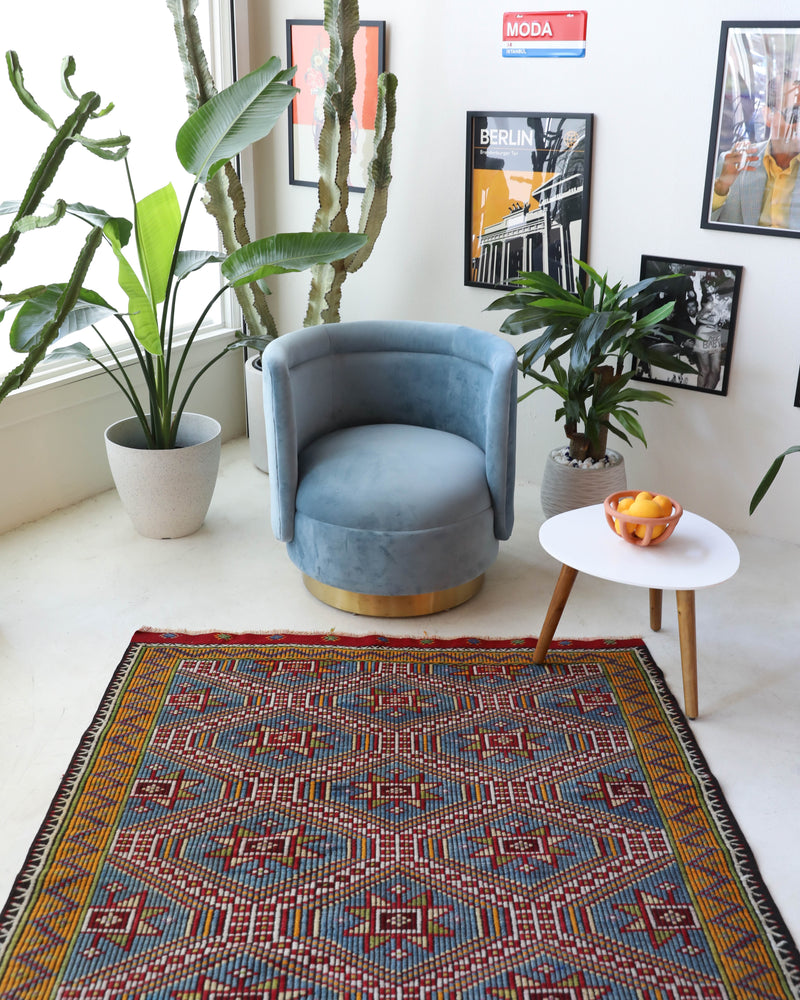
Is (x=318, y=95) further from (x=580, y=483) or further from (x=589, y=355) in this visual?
(x=580, y=483)

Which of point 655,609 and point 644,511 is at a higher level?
point 644,511

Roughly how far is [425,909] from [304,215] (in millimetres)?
2940

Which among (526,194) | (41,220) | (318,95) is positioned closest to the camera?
(41,220)

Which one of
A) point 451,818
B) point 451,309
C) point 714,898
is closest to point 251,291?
point 451,309

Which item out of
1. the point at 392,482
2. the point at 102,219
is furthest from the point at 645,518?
the point at 102,219

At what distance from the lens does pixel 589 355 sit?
2992mm

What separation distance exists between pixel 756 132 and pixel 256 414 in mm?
2066

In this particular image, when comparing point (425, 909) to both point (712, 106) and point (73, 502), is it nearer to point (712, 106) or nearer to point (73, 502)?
point (73, 502)

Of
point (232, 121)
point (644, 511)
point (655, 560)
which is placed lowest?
point (655, 560)

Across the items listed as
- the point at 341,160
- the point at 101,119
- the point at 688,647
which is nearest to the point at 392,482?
the point at 688,647

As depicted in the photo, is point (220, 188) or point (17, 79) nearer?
point (17, 79)

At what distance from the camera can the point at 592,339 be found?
2959 millimetres

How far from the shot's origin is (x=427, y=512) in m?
2.71

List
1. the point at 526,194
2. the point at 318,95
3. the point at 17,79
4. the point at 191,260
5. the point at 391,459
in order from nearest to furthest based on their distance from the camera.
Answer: the point at 17,79, the point at 391,459, the point at 191,260, the point at 526,194, the point at 318,95
